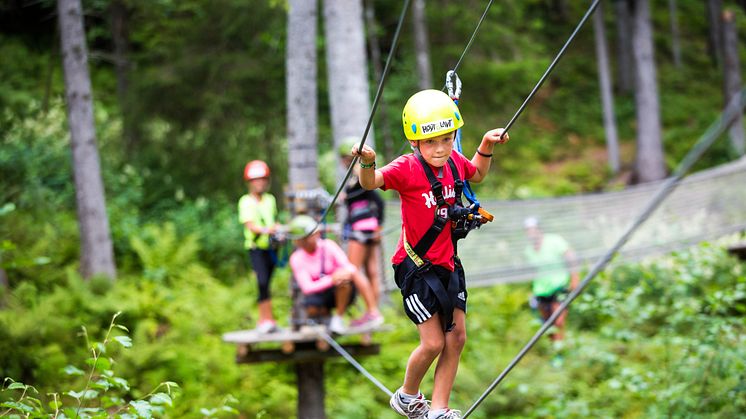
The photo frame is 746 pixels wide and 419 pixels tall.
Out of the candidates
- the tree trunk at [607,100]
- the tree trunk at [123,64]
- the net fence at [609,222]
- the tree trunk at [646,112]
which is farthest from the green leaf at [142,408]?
the tree trunk at [607,100]

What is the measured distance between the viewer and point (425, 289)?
3.20 metres

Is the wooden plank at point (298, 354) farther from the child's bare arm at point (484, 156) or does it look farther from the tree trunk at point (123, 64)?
the tree trunk at point (123, 64)

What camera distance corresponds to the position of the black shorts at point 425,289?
3203 mm

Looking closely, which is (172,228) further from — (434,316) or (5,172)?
(434,316)

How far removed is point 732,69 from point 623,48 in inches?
198

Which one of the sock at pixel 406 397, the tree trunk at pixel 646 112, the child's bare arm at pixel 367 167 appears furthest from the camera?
the tree trunk at pixel 646 112

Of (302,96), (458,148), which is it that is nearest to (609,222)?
(302,96)

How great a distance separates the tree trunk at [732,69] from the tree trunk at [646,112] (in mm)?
2177

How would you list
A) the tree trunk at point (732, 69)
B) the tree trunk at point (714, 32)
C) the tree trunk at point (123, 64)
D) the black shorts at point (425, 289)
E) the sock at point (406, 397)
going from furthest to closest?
the tree trunk at point (714, 32) → the tree trunk at point (732, 69) → the tree trunk at point (123, 64) → the sock at point (406, 397) → the black shorts at point (425, 289)

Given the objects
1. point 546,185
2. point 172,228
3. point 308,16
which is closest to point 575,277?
point 308,16

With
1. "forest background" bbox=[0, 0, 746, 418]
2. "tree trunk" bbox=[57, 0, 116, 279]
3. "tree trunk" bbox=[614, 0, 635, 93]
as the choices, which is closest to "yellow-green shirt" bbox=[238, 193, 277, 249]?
"forest background" bbox=[0, 0, 746, 418]

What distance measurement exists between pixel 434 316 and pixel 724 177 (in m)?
8.42

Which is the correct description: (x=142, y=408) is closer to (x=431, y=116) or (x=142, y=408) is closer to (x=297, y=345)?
(x=431, y=116)

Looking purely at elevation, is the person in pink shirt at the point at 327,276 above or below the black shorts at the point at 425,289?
above
